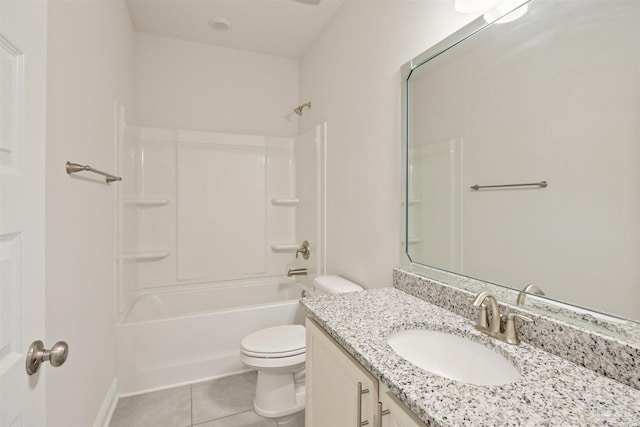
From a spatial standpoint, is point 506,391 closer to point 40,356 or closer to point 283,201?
point 40,356

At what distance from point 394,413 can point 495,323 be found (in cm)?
45

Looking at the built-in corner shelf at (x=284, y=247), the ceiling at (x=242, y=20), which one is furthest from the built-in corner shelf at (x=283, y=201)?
the ceiling at (x=242, y=20)

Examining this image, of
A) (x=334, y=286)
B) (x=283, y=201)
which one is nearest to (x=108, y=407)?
(x=334, y=286)

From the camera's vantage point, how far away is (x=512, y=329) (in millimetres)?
914

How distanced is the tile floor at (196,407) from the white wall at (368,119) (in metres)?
1.01

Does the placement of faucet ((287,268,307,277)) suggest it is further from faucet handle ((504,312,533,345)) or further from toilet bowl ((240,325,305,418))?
faucet handle ((504,312,533,345))

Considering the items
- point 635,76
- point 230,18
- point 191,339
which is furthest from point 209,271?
point 635,76

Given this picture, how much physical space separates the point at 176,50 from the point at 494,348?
3.08 metres

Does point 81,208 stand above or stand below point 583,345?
above

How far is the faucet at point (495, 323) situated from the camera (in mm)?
909

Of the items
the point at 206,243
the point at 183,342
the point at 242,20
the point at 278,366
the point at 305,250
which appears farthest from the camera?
the point at 206,243

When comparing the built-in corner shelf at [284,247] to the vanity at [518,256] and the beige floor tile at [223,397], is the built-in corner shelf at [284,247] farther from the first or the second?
the vanity at [518,256]

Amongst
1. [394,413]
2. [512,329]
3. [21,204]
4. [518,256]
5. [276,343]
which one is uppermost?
[21,204]

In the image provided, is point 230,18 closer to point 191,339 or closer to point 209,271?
point 209,271
